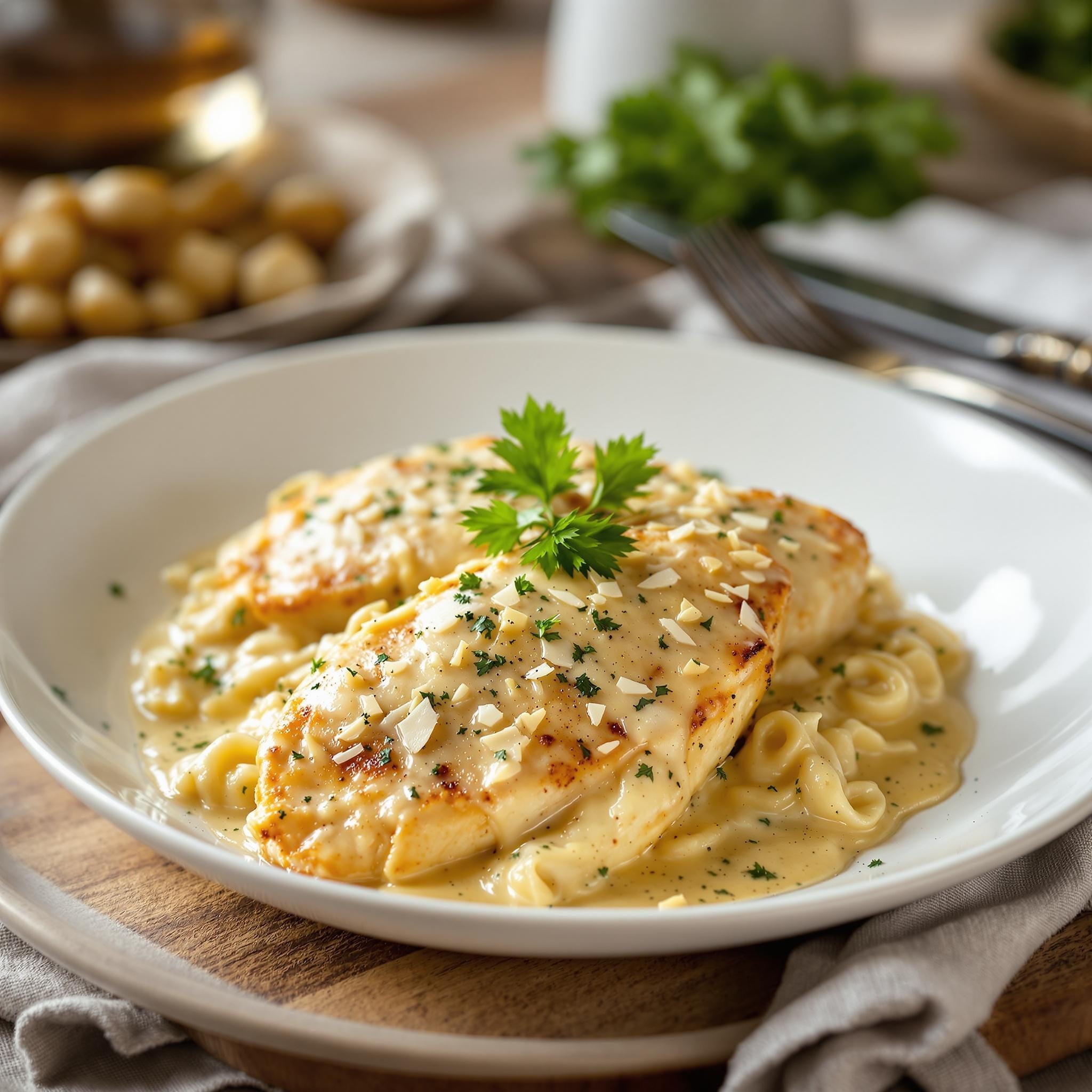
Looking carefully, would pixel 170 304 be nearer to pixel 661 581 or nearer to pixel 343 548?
pixel 343 548

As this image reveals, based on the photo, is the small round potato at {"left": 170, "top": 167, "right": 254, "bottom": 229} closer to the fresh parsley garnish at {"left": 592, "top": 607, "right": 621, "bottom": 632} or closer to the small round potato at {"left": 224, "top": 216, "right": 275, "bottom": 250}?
the small round potato at {"left": 224, "top": 216, "right": 275, "bottom": 250}

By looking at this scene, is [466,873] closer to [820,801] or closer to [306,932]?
[306,932]

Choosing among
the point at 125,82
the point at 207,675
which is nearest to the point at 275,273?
the point at 125,82

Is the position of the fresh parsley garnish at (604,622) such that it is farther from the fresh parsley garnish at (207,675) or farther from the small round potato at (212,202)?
the small round potato at (212,202)

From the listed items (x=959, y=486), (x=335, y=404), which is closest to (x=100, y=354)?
(x=335, y=404)

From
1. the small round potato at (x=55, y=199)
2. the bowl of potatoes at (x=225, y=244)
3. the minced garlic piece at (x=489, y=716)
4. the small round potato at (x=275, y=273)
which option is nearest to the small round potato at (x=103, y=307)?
the bowl of potatoes at (x=225, y=244)
